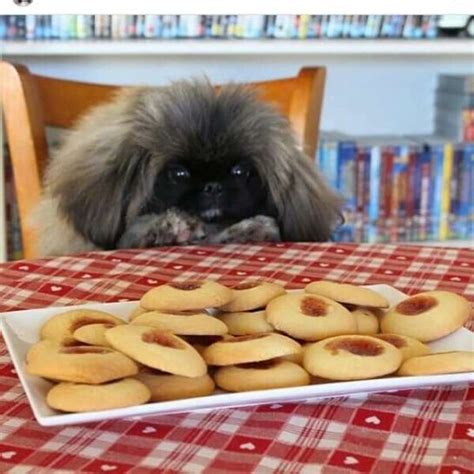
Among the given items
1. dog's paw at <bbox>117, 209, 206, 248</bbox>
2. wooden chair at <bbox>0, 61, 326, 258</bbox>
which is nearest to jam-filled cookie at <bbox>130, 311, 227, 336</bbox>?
dog's paw at <bbox>117, 209, 206, 248</bbox>

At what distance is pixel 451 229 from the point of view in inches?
69.3

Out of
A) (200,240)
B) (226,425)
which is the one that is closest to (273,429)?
(226,425)

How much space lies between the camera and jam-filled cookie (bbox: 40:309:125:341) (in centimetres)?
55

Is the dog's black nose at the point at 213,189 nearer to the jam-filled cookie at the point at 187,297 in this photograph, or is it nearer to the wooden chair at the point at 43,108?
the wooden chair at the point at 43,108

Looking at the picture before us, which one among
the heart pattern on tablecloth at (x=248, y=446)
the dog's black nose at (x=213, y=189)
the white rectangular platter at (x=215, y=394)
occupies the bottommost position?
the heart pattern on tablecloth at (x=248, y=446)

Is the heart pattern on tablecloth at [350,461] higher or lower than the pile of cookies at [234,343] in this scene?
lower

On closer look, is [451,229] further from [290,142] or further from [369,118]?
[290,142]

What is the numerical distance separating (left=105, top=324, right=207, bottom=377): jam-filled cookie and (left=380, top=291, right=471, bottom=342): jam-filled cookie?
146 millimetres

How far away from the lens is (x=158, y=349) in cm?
48

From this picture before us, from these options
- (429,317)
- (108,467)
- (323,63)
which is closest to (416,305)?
(429,317)

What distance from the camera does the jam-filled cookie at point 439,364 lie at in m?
0.51

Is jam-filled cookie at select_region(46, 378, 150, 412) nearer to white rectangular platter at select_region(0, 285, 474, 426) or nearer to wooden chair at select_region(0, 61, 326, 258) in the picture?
white rectangular platter at select_region(0, 285, 474, 426)

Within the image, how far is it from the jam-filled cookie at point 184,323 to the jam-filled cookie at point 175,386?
3cm

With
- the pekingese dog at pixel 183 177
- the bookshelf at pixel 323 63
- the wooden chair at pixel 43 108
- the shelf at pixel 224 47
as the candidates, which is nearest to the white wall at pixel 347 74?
the bookshelf at pixel 323 63
